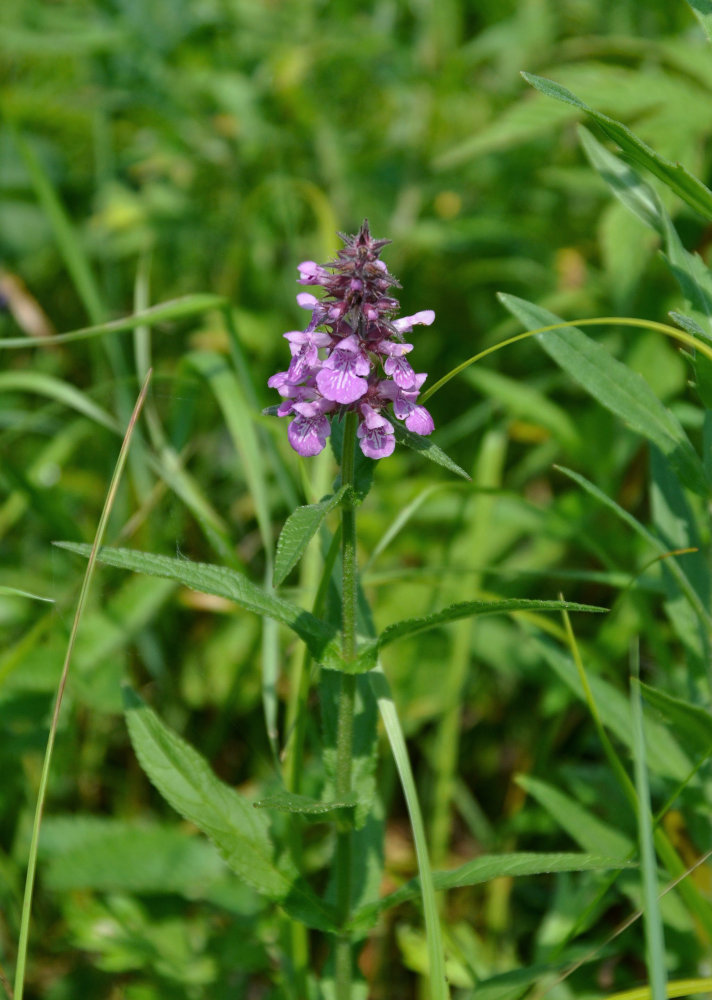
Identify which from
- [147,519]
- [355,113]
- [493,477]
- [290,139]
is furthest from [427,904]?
[355,113]

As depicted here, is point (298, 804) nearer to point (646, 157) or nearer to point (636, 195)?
point (646, 157)

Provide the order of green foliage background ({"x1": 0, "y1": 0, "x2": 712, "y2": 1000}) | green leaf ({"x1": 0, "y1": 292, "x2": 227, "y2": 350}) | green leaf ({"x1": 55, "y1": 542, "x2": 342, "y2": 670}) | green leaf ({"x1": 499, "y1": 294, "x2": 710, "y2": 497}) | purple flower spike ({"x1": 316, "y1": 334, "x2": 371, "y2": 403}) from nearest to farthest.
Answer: purple flower spike ({"x1": 316, "y1": 334, "x2": 371, "y2": 403}) → green leaf ({"x1": 55, "y1": 542, "x2": 342, "y2": 670}) → green leaf ({"x1": 499, "y1": 294, "x2": 710, "y2": 497}) → green leaf ({"x1": 0, "y1": 292, "x2": 227, "y2": 350}) → green foliage background ({"x1": 0, "y1": 0, "x2": 712, "y2": 1000})

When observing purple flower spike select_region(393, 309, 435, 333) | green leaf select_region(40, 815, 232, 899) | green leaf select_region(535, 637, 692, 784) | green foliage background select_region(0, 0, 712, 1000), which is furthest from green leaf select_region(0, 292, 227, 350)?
green leaf select_region(40, 815, 232, 899)

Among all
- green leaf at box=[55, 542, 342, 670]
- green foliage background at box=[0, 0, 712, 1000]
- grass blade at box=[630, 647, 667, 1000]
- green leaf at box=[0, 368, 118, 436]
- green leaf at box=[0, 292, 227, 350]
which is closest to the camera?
grass blade at box=[630, 647, 667, 1000]

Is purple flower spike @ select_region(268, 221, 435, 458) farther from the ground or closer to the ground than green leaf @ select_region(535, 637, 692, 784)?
farther from the ground

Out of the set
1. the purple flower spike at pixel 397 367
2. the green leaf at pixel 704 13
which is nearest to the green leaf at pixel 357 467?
the purple flower spike at pixel 397 367

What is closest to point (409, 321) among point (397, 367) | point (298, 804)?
point (397, 367)

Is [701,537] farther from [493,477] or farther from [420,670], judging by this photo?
[420,670]

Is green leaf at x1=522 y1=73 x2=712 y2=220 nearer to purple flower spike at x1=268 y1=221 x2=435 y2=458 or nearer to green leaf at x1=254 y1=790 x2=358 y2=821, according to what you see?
purple flower spike at x1=268 y1=221 x2=435 y2=458
